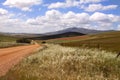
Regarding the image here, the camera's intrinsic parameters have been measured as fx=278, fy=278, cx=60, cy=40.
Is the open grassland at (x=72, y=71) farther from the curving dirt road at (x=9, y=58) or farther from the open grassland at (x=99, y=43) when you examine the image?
the open grassland at (x=99, y=43)

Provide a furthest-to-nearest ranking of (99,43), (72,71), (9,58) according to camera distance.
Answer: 1. (99,43)
2. (9,58)
3. (72,71)

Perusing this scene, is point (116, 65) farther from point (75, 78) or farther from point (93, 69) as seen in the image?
point (75, 78)

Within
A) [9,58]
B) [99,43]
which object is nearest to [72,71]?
[9,58]

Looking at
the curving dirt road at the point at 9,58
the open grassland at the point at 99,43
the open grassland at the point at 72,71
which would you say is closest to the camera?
the open grassland at the point at 72,71

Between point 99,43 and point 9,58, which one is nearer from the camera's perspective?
point 9,58

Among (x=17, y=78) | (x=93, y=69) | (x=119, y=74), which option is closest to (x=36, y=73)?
(x=17, y=78)

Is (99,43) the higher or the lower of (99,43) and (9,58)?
the lower

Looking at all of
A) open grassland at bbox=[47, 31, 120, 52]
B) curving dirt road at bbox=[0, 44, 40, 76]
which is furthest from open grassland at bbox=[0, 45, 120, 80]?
open grassland at bbox=[47, 31, 120, 52]

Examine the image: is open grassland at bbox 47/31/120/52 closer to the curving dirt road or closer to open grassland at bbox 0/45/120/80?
the curving dirt road

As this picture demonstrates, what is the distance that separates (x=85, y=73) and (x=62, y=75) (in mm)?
1504

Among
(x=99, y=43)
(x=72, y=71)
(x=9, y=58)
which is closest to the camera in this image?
(x=72, y=71)

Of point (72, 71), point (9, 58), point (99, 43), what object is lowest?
point (99, 43)

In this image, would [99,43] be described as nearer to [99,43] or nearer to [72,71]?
[99,43]

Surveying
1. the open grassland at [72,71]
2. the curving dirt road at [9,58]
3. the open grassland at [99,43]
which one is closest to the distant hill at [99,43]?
the open grassland at [99,43]
